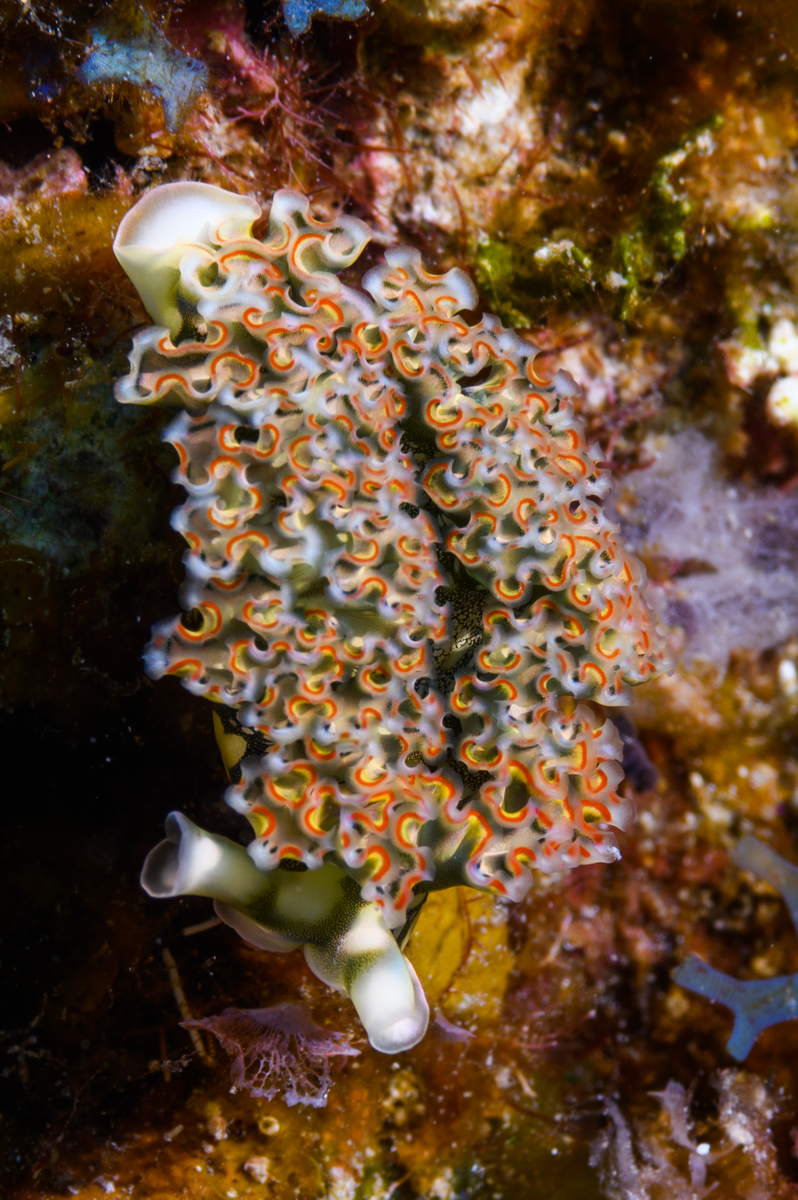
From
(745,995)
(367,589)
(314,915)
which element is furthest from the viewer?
(745,995)

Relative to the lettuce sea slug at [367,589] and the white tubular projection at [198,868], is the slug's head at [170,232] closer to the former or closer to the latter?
the lettuce sea slug at [367,589]

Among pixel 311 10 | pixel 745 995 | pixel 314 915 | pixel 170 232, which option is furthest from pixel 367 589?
pixel 745 995

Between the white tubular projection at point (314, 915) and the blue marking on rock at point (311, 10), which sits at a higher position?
the blue marking on rock at point (311, 10)

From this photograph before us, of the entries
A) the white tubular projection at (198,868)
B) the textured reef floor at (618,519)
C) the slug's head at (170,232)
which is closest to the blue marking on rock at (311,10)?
the textured reef floor at (618,519)

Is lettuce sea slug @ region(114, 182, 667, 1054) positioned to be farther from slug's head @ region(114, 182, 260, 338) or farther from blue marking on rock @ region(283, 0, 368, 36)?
blue marking on rock @ region(283, 0, 368, 36)

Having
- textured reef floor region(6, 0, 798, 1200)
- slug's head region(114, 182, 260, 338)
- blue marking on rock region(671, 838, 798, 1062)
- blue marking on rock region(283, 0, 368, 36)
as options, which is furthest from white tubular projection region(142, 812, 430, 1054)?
blue marking on rock region(283, 0, 368, 36)

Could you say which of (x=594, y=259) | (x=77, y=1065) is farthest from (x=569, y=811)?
(x=594, y=259)

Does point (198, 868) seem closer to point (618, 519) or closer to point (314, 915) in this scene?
point (314, 915)
